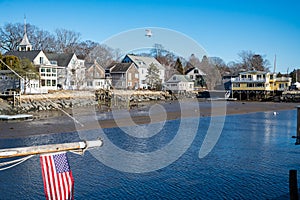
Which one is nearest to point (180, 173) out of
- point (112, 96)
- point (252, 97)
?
point (112, 96)

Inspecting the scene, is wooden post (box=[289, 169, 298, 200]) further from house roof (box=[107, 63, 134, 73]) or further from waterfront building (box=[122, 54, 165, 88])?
waterfront building (box=[122, 54, 165, 88])

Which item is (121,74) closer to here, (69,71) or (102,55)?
(102,55)

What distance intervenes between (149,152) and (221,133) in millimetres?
7672

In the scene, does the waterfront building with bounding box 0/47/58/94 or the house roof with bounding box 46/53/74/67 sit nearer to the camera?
the waterfront building with bounding box 0/47/58/94

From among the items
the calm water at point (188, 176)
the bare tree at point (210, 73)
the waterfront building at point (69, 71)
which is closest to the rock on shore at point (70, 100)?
the waterfront building at point (69, 71)

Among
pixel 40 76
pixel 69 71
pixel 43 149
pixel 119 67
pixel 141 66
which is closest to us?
pixel 43 149

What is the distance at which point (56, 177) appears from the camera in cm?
436

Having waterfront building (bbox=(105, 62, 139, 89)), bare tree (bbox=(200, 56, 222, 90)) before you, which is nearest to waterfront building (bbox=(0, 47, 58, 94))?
waterfront building (bbox=(105, 62, 139, 89))

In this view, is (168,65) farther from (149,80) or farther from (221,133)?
(221,133)

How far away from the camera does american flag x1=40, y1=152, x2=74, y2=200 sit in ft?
14.1

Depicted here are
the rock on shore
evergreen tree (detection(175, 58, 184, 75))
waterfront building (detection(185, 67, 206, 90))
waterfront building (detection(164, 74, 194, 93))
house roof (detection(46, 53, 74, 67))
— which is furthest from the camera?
evergreen tree (detection(175, 58, 184, 75))

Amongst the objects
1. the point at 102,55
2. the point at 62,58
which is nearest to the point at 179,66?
the point at 102,55

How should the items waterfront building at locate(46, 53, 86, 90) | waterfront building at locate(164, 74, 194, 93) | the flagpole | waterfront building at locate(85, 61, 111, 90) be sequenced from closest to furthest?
the flagpole < waterfront building at locate(46, 53, 86, 90) < waterfront building at locate(85, 61, 111, 90) < waterfront building at locate(164, 74, 194, 93)

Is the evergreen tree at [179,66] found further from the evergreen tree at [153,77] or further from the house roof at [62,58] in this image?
the house roof at [62,58]
